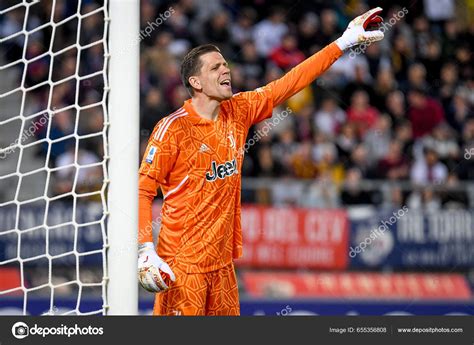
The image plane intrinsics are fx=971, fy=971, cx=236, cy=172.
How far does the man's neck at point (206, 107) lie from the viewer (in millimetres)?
5457

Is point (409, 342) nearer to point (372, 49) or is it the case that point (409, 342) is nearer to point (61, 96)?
point (61, 96)

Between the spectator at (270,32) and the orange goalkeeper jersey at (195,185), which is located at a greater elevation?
the spectator at (270,32)

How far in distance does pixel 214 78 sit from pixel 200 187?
611 millimetres

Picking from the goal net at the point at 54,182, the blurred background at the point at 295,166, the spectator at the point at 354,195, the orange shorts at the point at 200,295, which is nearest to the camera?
the orange shorts at the point at 200,295

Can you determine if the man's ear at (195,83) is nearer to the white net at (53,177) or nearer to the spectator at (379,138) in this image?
the white net at (53,177)

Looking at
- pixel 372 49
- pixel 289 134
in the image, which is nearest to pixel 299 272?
pixel 289 134

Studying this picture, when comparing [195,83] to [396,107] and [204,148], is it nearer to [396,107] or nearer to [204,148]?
[204,148]

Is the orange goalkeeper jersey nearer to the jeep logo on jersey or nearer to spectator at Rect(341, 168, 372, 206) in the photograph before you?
the jeep logo on jersey

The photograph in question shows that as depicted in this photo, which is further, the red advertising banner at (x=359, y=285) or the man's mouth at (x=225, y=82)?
the red advertising banner at (x=359, y=285)

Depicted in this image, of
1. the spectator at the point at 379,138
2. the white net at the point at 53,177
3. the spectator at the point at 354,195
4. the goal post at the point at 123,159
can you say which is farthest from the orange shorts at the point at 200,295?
the spectator at the point at 379,138

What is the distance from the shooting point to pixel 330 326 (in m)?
5.13

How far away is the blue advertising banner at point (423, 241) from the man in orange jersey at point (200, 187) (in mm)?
5624

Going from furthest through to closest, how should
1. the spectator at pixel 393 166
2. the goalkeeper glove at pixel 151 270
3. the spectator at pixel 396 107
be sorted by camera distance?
the spectator at pixel 396 107 < the spectator at pixel 393 166 < the goalkeeper glove at pixel 151 270

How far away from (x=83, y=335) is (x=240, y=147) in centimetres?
142
